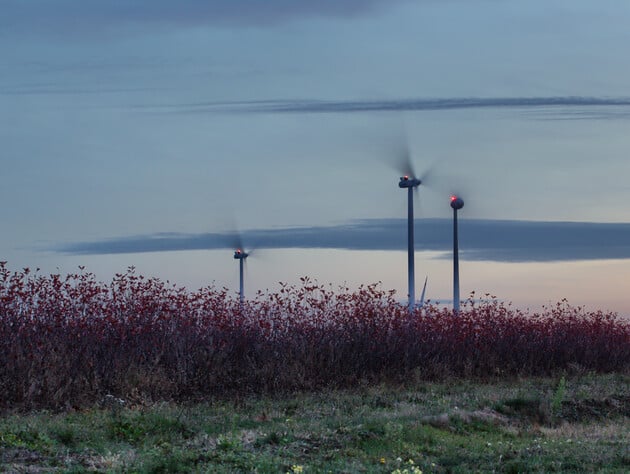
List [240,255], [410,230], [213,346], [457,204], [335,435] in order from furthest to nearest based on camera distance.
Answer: [240,255] < [457,204] < [410,230] < [213,346] < [335,435]

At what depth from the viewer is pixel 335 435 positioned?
1243 cm

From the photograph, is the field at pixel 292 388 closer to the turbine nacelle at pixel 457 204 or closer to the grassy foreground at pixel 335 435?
the grassy foreground at pixel 335 435

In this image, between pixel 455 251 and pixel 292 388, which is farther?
pixel 455 251

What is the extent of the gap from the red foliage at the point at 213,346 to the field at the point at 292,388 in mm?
39

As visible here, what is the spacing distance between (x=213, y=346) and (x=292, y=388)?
6.12ft

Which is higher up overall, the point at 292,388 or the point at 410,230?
the point at 410,230

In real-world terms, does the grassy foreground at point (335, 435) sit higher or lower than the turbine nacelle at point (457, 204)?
lower

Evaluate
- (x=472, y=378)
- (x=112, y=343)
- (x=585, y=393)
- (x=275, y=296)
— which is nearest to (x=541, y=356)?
(x=472, y=378)

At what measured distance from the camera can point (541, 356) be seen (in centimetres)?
A: 2577

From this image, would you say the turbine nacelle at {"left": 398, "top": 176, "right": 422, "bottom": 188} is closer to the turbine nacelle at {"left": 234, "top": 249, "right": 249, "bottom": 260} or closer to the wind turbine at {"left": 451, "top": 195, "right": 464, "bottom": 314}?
the wind turbine at {"left": 451, "top": 195, "right": 464, "bottom": 314}

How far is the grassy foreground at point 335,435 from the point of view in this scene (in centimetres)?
1072

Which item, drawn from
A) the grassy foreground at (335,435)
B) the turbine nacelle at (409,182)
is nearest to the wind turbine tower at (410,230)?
the turbine nacelle at (409,182)

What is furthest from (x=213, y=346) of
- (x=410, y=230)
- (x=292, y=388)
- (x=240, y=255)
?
(x=240, y=255)

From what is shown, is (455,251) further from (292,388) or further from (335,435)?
(335,435)
